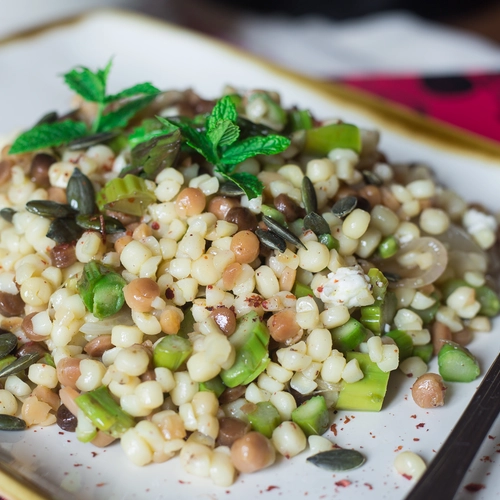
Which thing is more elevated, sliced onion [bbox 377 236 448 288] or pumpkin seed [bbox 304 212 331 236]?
pumpkin seed [bbox 304 212 331 236]

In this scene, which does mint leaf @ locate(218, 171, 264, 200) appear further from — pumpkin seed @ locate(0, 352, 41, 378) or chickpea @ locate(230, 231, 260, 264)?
pumpkin seed @ locate(0, 352, 41, 378)

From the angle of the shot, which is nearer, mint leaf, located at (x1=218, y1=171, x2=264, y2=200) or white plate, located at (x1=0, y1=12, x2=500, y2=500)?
white plate, located at (x1=0, y1=12, x2=500, y2=500)

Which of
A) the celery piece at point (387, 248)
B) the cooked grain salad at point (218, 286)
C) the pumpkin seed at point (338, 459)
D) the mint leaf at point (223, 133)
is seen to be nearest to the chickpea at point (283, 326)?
the cooked grain salad at point (218, 286)

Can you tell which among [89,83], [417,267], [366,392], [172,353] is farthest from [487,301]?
[89,83]

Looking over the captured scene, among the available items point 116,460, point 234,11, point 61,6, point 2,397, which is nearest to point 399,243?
point 116,460

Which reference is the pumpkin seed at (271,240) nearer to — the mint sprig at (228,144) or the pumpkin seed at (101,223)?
the mint sprig at (228,144)

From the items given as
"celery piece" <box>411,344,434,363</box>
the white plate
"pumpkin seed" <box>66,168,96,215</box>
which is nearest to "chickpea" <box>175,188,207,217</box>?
"pumpkin seed" <box>66,168,96,215</box>

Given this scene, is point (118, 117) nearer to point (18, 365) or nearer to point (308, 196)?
point (308, 196)
